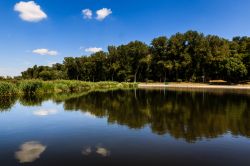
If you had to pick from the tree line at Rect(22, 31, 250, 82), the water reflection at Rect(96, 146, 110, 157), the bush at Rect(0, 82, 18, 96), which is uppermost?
the tree line at Rect(22, 31, 250, 82)

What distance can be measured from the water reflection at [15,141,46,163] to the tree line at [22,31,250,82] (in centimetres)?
8528

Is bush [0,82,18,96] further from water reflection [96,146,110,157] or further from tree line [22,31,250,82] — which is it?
tree line [22,31,250,82]

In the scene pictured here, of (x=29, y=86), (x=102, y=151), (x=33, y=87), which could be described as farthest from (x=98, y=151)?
(x=33, y=87)

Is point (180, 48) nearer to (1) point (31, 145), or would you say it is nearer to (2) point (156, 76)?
(2) point (156, 76)

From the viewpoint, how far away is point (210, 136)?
1350 centimetres

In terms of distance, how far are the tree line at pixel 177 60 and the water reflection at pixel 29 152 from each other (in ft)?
280

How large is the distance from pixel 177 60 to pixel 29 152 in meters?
98.8

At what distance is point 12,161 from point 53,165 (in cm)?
165

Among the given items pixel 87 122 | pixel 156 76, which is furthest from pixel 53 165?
pixel 156 76

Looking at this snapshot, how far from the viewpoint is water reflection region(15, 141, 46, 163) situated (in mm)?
9697

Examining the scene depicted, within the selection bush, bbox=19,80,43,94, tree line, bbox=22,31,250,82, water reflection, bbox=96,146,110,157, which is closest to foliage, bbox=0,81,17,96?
bush, bbox=19,80,43,94

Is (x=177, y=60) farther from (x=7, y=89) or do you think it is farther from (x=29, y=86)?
(x=7, y=89)

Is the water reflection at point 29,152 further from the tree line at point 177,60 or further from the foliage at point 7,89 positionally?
the tree line at point 177,60

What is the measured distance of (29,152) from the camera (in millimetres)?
10516
